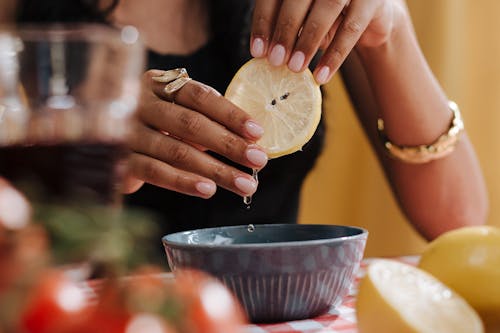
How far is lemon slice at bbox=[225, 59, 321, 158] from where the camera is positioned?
2.76 ft

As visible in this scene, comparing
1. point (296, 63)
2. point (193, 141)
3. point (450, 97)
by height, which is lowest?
point (450, 97)

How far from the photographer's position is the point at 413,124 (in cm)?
130

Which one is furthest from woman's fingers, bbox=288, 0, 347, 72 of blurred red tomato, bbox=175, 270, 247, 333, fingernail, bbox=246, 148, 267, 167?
blurred red tomato, bbox=175, 270, 247, 333

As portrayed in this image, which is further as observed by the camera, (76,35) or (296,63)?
(296,63)

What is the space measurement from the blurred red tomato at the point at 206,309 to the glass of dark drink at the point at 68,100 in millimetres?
82

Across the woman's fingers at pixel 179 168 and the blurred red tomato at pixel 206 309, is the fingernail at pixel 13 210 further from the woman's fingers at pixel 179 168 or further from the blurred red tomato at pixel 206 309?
the woman's fingers at pixel 179 168

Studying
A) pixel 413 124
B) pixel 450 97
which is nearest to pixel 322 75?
pixel 413 124

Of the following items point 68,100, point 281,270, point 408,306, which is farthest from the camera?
point 281,270

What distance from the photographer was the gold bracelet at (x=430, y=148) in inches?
51.5

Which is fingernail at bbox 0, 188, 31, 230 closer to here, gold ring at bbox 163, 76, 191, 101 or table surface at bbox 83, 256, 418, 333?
table surface at bbox 83, 256, 418, 333

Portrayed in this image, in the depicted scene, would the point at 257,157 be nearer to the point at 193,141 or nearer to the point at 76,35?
the point at 193,141

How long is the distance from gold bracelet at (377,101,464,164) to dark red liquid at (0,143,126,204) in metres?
0.97

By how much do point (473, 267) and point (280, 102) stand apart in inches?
13.1

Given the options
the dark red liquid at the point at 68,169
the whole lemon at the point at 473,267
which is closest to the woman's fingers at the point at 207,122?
the whole lemon at the point at 473,267
